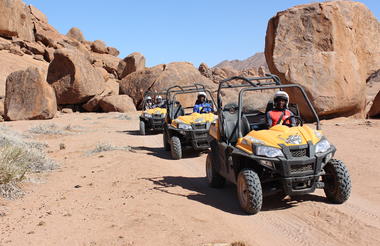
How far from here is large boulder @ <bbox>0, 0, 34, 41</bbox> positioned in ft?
129

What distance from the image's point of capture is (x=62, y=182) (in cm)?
763

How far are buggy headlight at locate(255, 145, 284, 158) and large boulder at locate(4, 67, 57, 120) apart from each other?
63.6ft

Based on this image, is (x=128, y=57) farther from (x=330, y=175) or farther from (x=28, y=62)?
(x=330, y=175)

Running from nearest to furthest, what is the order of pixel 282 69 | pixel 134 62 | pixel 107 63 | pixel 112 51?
pixel 282 69, pixel 134 62, pixel 107 63, pixel 112 51

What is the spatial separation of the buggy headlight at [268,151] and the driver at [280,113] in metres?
0.99

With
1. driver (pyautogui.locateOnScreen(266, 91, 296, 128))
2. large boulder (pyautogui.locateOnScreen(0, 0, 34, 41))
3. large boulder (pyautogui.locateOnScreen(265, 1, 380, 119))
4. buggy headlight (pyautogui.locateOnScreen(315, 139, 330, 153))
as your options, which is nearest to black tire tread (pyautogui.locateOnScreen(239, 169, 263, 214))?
buggy headlight (pyautogui.locateOnScreen(315, 139, 330, 153))

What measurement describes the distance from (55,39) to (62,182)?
47552 millimetres

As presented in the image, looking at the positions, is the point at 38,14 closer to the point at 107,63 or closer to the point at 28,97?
the point at 107,63

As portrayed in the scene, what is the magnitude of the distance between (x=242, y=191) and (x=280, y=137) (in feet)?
2.89

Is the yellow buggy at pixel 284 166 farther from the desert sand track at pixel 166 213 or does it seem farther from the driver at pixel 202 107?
the driver at pixel 202 107

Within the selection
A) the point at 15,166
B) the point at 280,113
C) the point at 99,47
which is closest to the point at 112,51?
the point at 99,47

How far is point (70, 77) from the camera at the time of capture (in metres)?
30.1

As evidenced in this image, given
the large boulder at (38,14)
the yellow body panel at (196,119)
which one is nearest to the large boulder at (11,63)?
the large boulder at (38,14)

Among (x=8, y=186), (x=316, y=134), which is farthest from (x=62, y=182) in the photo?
(x=316, y=134)
